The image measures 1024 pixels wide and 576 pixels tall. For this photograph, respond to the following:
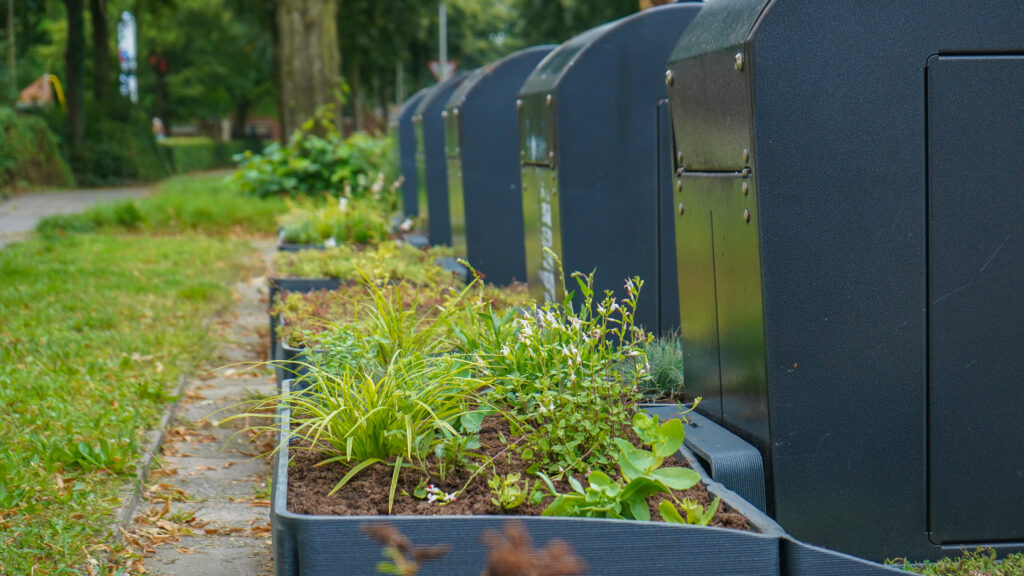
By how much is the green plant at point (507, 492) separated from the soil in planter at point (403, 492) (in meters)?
0.02

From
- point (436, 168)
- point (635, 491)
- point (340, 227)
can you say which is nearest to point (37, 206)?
point (436, 168)

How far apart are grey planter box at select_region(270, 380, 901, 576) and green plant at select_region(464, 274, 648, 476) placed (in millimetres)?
539

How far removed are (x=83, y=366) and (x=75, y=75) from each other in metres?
27.2

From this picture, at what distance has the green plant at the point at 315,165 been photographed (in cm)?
1395

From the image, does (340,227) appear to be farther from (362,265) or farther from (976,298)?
(976,298)

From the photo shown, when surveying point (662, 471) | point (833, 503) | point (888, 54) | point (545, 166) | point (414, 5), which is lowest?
point (833, 503)

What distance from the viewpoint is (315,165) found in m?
14.3

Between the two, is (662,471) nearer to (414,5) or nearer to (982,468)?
(982,468)

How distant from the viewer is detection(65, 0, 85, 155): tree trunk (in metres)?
30.5

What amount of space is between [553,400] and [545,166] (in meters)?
2.19

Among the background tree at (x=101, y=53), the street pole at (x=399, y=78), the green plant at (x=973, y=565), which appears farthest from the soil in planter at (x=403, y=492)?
the street pole at (x=399, y=78)

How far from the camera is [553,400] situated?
9.55 ft

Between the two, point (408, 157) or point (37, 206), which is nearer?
point (408, 157)

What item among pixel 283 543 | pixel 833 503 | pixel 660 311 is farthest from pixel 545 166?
pixel 283 543
